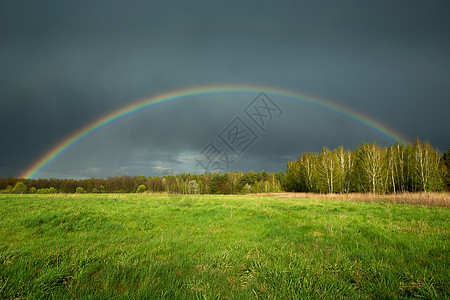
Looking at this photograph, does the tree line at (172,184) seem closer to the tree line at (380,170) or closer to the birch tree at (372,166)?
the tree line at (380,170)

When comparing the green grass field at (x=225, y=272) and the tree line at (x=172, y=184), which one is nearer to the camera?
the green grass field at (x=225, y=272)

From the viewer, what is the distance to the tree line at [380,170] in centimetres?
3665

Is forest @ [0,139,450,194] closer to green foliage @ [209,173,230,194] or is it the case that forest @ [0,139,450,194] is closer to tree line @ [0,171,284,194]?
tree line @ [0,171,284,194]

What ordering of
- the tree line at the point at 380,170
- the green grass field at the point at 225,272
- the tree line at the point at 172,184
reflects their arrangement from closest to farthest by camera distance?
the green grass field at the point at 225,272 < the tree line at the point at 380,170 < the tree line at the point at 172,184

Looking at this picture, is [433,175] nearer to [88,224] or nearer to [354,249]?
[354,249]

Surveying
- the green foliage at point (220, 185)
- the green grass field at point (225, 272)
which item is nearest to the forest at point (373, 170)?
the green foliage at point (220, 185)

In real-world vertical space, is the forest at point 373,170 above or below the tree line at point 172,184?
above

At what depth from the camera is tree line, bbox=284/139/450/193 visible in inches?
1443

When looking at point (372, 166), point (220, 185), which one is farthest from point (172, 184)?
point (372, 166)

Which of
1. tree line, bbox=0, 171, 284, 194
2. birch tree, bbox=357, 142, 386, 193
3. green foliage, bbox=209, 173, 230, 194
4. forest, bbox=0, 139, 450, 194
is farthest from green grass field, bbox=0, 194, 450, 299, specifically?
green foliage, bbox=209, 173, 230, 194

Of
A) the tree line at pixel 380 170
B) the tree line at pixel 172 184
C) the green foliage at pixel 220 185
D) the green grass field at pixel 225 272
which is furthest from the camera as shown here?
the green foliage at pixel 220 185

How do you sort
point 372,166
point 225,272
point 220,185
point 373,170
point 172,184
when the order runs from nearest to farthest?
point 225,272 → point 373,170 → point 372,166 → point 220,185 → point 172,184

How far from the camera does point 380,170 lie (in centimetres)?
3719

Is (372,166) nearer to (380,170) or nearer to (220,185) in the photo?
(380,170)
